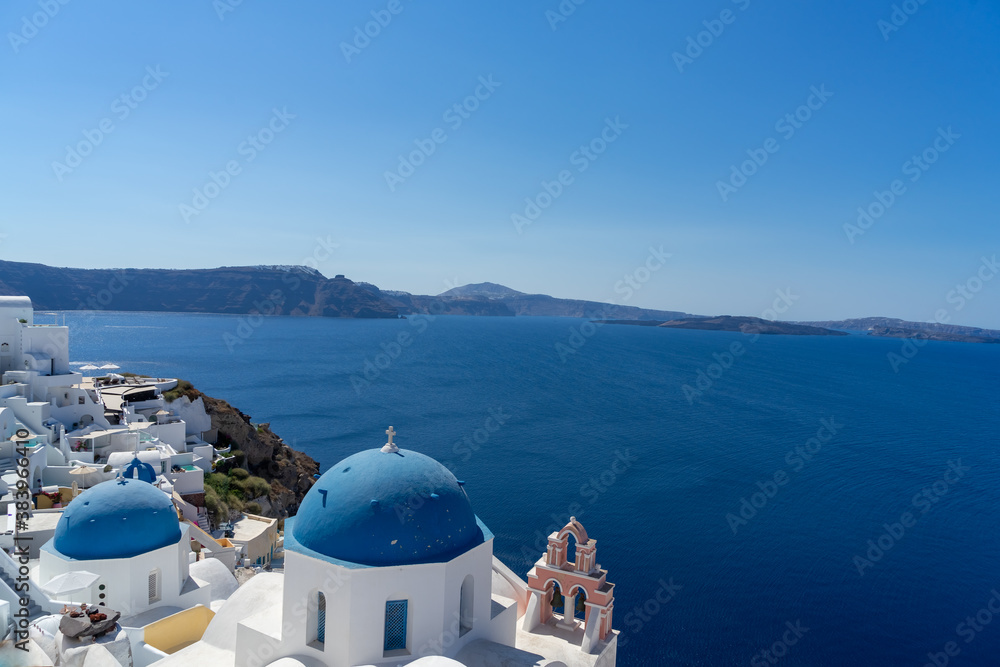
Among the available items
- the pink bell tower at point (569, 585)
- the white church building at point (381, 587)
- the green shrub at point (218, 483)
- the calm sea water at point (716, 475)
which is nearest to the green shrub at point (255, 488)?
the green shrub at point (218, 483)

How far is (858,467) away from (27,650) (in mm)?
57694

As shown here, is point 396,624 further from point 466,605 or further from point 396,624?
point 466,605

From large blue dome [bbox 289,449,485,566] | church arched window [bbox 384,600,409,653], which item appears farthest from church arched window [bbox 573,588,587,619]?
church arched window [bbox 384,600,409,653]

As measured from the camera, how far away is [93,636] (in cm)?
998

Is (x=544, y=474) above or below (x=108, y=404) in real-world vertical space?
below

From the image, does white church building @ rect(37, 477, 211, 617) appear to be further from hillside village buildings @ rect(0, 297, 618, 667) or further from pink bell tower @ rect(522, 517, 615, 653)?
pink bell tower @ rect(522, 517, 615, 653)

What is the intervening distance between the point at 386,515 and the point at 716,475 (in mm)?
43661

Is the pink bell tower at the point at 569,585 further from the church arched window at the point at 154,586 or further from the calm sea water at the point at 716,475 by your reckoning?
the calm sea water at the point at 716,475

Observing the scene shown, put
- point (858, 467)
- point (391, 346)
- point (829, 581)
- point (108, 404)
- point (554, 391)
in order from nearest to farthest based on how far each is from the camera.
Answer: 1. point (829, 581)
2. point (108, 404)
3. point (858, 467)
4. point (554, 391)
5. point (391, 346)

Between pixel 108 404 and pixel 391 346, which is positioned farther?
pixel 391 346

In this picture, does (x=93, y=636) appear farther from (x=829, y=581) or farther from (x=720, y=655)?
(x=829, y=581)

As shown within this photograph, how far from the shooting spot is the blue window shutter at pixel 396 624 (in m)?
9.98

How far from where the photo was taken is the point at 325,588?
9.73m

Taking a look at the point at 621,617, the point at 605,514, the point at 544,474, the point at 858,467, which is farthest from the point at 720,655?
the point at 858,467
